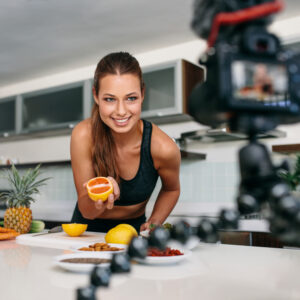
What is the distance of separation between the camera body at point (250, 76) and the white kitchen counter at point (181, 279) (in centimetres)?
42

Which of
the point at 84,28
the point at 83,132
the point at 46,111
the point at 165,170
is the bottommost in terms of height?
the point at 165,170

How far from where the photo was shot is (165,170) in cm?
181

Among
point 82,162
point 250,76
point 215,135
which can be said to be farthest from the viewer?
point 215,135

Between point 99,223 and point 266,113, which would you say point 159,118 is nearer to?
point 99,223

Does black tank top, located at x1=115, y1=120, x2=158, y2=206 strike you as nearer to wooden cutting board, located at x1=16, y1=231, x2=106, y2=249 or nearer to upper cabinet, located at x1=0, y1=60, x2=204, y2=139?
wooden cutting board, located at x1=16, y1=231, x2=106, y2=249

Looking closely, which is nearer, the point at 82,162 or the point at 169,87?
the point at 82,162

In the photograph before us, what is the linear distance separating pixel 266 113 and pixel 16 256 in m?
0.97

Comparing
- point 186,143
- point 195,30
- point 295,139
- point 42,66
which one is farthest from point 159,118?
point 195,30

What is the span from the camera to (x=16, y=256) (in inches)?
45.8

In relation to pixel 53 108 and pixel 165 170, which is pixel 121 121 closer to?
pixel 165 170

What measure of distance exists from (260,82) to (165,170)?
4.50ft

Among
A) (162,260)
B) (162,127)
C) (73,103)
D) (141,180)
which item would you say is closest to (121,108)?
(141,180)

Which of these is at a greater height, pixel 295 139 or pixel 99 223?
pixel 295 139

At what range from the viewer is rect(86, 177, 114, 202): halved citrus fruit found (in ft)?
4.28
